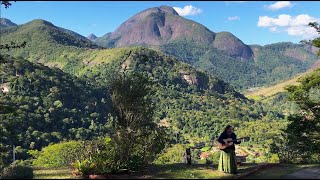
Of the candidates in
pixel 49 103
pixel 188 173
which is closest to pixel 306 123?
pixel 188 173

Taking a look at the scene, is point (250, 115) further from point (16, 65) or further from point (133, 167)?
point (133, 167)

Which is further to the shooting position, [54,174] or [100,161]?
[54,174]

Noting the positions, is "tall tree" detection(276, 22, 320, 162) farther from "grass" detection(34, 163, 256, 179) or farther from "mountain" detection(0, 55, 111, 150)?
"mountain" detection(0, 55, 111, 150)

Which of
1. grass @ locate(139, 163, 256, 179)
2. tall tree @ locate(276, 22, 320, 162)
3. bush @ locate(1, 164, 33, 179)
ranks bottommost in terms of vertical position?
grass @ locate(139, 163, 256, 179)

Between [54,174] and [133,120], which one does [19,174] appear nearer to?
[54,174]

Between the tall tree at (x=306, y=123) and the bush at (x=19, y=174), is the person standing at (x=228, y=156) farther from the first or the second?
the tall tree at (x=306, y=123)

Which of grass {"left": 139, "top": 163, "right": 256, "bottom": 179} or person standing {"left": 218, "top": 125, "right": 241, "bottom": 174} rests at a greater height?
person standing {"left": 218, "top": 125, "right": 241, "bottom": 174}

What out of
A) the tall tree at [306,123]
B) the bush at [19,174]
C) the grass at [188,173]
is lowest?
the grass at [188,173]

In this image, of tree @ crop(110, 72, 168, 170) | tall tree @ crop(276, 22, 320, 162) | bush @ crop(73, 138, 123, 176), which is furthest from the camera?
tall tree @ crop(276, 22, 320, 162)

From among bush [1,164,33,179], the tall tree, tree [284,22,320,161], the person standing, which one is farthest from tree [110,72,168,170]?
tree [284,22,320,161]

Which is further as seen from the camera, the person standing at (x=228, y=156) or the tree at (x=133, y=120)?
the tree at (x=133, y=120)

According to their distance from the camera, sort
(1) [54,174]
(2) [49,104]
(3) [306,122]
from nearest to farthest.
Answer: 1. (1) [54,174]
2. (3) [306,122]
3. (2) [49,104]

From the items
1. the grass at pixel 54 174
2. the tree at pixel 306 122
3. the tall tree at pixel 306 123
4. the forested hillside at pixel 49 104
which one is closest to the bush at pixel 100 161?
the grass at pixel 54 174

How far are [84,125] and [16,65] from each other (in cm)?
3508
